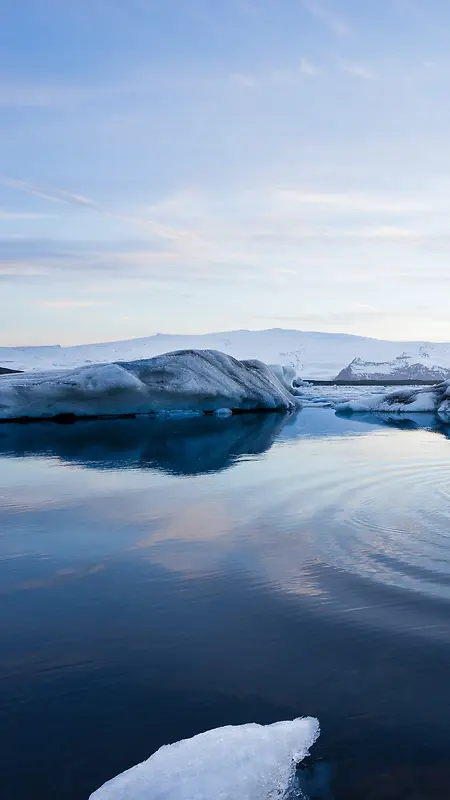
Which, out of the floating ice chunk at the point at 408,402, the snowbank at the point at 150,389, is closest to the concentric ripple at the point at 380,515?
the snowbank at the point at 150,389

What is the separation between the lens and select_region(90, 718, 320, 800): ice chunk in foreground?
1.79 metres

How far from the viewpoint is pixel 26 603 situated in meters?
3.43

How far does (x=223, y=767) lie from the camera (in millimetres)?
1903

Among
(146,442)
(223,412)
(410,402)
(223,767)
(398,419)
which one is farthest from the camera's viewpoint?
(410,402)

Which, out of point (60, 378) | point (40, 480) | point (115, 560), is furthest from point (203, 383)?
point (115, 560)

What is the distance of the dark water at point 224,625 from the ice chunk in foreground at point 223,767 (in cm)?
10

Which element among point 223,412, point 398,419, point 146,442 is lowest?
point 146,442

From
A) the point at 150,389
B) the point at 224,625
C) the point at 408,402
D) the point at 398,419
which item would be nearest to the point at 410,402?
the point at 408,402

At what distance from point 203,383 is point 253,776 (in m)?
16.3

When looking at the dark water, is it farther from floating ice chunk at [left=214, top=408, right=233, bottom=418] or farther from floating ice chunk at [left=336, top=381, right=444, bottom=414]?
floating ice chunk at [left=336, top=381, right=444, bottom=414]

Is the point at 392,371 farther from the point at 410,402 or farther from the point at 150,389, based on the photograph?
the point at 150,389

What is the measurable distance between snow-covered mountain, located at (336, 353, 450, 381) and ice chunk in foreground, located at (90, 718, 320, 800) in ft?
202

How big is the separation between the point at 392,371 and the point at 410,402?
44448 mm

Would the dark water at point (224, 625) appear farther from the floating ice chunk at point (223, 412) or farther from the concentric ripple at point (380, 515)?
the floating ice chunk at point (223, 412)
